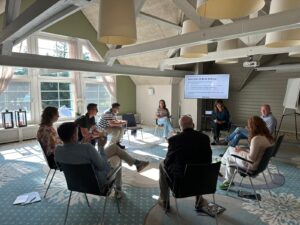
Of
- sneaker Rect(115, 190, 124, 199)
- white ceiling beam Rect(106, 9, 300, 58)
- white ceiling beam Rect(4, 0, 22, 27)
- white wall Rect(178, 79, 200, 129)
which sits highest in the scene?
white ceiling beam Rect(4, 0, 22, 27)

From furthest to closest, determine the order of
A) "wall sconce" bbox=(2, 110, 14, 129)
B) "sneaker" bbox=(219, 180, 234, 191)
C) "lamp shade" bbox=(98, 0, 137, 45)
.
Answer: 1. "wall sconce" bbox=(2, 110, 14, 129)
2. "sneaker" bbox=(219, 180, 234, 191)
3. "lamp shade" bbox=(98, 0, 137, 45)

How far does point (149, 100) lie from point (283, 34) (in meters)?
6.45

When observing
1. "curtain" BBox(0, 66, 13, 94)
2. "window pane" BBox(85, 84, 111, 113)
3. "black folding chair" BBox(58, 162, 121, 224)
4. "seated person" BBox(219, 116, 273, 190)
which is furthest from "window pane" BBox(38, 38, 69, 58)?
"seated person" BBox(219, 116, 273, 190)

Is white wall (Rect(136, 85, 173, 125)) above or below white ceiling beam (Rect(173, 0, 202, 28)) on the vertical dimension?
below

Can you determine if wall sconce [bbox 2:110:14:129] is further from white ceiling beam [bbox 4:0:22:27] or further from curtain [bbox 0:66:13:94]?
white ceiling beam [bbox 4:0:22:27]

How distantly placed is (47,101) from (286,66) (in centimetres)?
693

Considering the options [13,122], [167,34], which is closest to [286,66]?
[167,34]

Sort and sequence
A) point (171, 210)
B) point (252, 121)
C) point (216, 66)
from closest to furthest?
point (171, 210) → point (252, 121) → point (216, 66)

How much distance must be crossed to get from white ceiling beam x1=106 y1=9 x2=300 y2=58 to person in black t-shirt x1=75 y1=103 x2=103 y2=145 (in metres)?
1.66

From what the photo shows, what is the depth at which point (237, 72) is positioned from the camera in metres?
7.30

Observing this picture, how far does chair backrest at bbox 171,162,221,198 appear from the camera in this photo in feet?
7.07

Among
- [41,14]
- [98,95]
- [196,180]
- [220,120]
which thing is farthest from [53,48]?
[196,180]

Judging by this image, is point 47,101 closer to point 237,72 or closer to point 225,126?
point 225,126

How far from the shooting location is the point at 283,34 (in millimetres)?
2363
